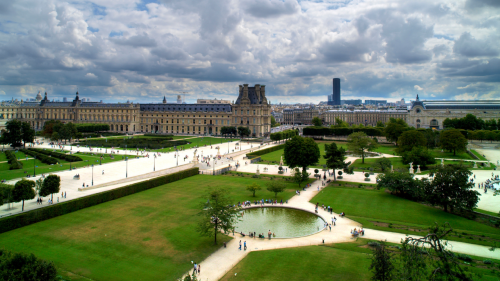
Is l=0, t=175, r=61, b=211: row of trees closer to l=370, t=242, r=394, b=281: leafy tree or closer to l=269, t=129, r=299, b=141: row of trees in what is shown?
l=370, t=242, r=394, b=281: leafy tree

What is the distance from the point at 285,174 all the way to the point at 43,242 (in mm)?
35414

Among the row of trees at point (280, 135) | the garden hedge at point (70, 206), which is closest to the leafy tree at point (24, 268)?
the garden hedge at point (70, 206)

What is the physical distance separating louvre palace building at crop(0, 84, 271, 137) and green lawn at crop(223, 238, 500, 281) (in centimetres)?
8480

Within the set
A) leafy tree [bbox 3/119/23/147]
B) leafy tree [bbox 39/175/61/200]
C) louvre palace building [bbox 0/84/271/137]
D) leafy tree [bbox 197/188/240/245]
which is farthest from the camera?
louvre palace building [bbox 0/84/271/137]

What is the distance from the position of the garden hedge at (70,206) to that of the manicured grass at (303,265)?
62.2 ft

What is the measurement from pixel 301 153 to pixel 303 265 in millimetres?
27416

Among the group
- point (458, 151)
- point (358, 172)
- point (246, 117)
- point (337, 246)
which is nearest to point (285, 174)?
point (358, 172)

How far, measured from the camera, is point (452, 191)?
102 ft

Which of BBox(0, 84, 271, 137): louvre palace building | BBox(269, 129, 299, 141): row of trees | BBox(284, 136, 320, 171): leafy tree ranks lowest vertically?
BBox(284, 136, 320, 171): leafy tree

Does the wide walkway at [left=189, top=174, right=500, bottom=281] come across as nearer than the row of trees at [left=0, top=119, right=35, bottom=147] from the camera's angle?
Yes

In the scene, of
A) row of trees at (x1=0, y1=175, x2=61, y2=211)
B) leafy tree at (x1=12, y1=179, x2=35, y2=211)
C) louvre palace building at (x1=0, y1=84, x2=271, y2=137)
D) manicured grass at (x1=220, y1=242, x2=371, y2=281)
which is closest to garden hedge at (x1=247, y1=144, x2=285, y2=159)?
louvre palace building at (x1=0, y1=84, x2=271, y2=137)

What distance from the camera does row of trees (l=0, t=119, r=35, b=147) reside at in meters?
68.9

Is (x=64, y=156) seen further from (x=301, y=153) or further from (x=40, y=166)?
(x=301, y=153)

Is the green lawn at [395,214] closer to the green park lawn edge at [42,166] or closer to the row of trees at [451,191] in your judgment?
the row of trees at [451,191]
